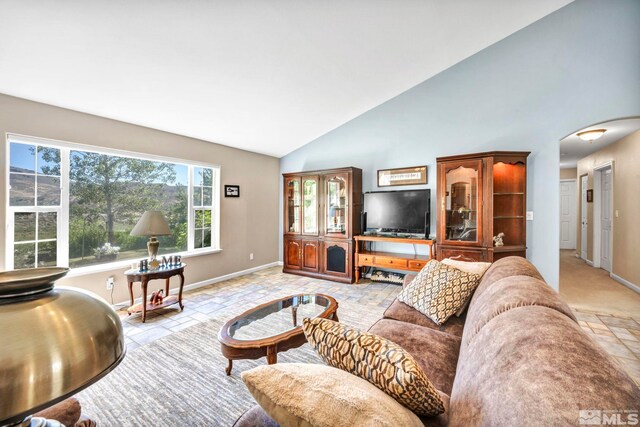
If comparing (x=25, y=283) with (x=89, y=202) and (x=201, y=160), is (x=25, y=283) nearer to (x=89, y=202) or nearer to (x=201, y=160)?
(x=89, y=202)

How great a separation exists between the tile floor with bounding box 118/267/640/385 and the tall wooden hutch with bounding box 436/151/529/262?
3.44 feet

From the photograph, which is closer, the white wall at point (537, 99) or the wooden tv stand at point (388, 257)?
the white wall at point (537, 99)

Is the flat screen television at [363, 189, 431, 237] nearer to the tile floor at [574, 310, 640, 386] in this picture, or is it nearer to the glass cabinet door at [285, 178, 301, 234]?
the glass cabinet door at [285, 178, 301, 234]

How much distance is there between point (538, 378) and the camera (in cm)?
67

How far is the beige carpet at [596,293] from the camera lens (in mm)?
3461

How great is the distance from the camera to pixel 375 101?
4641 mm

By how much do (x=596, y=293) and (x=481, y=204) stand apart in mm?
2328

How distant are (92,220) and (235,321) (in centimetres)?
258

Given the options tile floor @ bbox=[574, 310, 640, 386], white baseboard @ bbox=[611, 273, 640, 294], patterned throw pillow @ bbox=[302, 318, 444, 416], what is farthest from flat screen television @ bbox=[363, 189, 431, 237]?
patterned throw pillow @ bbox=[302, 318, 444, 416]

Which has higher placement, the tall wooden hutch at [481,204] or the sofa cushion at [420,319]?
the tall wooden hutch at [481,204]

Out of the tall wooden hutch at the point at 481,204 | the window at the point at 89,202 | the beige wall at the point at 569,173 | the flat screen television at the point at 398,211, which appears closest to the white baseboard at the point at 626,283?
the tall wooden hutch at the point at 481,204

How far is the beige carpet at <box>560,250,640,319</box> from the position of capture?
11.4 ft

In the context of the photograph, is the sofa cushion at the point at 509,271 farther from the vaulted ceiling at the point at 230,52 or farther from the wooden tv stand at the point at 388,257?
the vaulted ceiling at the point at 230,52

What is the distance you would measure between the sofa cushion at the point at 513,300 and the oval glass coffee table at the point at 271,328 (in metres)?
1.08
